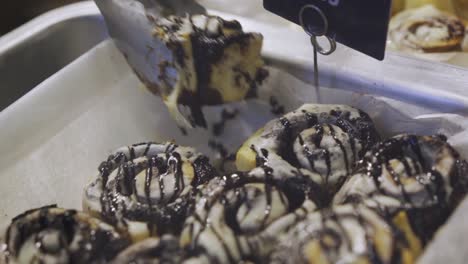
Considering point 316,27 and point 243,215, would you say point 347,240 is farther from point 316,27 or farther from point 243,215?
Answer: point 316,27

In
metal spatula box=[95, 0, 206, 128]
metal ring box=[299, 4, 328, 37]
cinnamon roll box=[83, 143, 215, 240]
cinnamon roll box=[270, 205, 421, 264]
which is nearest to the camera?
cinnamon roll box=[270, 205, 421, 264]

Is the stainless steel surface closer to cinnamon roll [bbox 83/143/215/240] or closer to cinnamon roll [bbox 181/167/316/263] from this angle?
cinnamon roll [bbox 83/143/215/240]

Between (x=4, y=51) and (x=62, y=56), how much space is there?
0.16m

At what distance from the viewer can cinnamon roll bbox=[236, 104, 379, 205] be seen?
918mm

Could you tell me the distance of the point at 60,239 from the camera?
78cm

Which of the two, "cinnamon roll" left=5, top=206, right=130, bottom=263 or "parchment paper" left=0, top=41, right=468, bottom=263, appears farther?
"parchment paper" left=0, top=41, right=468, bottom=263

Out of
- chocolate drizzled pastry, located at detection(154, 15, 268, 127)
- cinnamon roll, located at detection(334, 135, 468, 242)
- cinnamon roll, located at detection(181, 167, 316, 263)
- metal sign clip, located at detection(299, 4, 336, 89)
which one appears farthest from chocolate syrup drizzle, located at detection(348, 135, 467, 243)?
chocolate drizzled pastry, located at detection(154, 15, 268, 127)

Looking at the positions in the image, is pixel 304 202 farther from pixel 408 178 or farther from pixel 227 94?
pixel 227 94

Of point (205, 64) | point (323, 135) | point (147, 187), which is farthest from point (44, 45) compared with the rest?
point (323, 135)

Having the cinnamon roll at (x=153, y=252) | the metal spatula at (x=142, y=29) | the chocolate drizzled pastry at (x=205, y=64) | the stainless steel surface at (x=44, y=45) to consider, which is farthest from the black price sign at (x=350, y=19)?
the stainless steel surface at (x=44, y=45)

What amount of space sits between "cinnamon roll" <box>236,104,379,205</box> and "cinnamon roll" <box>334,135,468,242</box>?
0.05m

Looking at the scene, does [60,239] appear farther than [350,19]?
No

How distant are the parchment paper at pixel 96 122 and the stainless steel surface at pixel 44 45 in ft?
0.41

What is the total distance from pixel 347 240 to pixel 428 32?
1.04m
